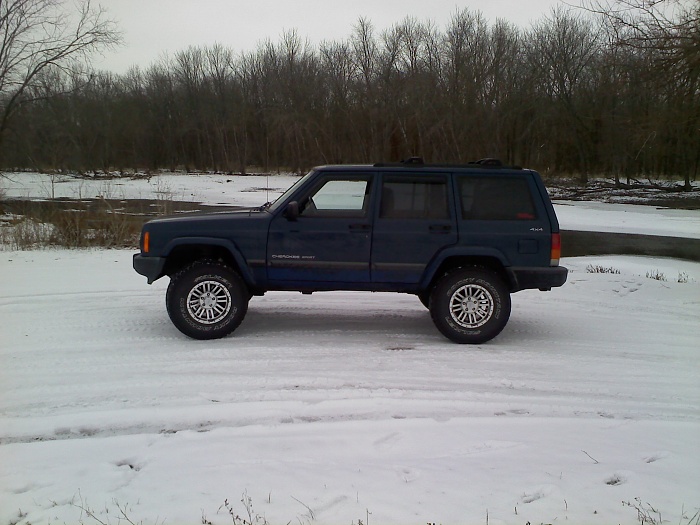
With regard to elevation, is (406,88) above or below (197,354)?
above

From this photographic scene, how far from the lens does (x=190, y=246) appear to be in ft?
20.9

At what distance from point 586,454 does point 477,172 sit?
3.38m

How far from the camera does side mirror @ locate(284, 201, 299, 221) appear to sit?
6.19 meters

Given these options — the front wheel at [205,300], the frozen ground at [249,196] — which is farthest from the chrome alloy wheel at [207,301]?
the frozen ground at [249,196]

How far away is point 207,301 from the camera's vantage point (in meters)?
6.27

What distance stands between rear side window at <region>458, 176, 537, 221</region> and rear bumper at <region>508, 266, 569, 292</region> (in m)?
0.56

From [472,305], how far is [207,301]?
9.34 ft

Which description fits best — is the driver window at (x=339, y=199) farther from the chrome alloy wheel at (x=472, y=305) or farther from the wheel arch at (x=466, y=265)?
the chrome alloy wheel at (x=472, y=305)

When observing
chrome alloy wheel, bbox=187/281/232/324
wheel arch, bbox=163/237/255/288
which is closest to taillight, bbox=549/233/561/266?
A: wheel arch, bbox=163/237/255/288

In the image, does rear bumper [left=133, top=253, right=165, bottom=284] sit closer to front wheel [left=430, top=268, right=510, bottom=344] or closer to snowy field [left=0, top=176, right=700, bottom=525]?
snowy field [left=0, top=176, right=700, bottom=525]

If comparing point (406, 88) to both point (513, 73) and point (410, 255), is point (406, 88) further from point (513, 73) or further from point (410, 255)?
point (410, 255)

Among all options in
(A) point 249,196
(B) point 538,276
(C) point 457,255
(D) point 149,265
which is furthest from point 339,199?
(A) point 249,196

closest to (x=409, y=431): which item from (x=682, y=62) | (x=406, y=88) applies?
(x=682, y=62)

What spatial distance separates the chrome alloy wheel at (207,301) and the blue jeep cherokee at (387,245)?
0.04 feet
